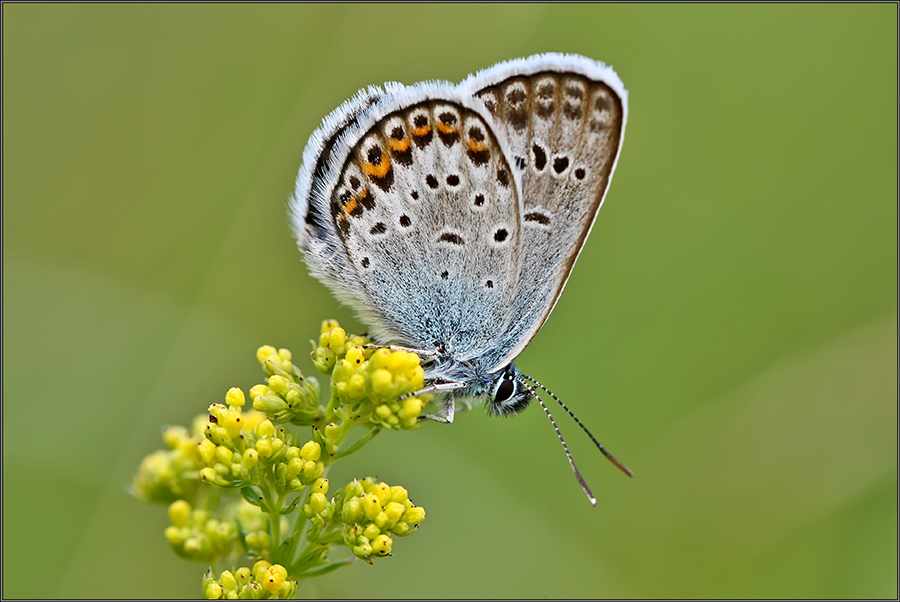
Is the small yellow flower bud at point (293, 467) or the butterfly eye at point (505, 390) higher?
the butterfly eye at point (505, 390)

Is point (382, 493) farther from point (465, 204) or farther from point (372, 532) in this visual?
point (465, 204)

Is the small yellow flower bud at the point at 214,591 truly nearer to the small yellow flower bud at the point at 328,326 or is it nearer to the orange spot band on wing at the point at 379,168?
the small yellow flower bud at the point at 328,326

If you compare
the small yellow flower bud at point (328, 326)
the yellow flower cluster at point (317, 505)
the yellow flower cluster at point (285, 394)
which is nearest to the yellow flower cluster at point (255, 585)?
the yellow flower cluster at point (317, 505)

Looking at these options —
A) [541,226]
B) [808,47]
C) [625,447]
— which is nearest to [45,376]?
[541,226]

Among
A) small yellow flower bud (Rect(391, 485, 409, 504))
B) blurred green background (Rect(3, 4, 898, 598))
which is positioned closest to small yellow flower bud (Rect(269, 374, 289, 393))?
small yellow flower bud (Rect(391, 485, 409, 504))

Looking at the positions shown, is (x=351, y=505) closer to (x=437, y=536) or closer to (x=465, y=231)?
(x=465, y=231)

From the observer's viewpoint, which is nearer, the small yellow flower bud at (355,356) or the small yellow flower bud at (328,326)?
the small yellow flower bud at (355,356)
